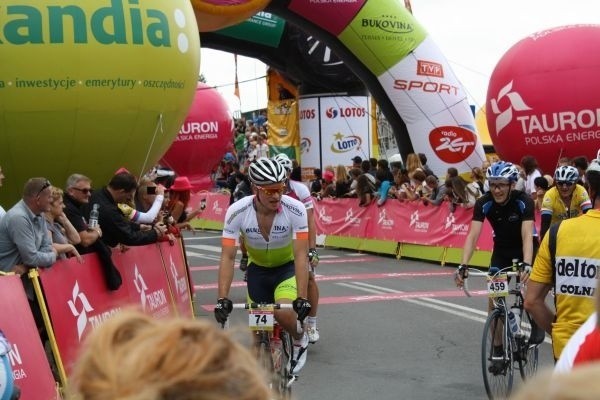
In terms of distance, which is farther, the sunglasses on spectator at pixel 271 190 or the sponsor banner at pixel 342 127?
the sponsor banner at pixel 342 127

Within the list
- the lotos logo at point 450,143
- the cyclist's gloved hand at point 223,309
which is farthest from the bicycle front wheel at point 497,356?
the lotos logo at point 450,143

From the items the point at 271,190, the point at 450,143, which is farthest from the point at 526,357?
the point at 450,143

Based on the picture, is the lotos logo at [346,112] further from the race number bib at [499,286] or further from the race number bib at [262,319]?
the race number bib at [262,319]

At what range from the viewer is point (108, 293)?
Answer: 29.1 ft

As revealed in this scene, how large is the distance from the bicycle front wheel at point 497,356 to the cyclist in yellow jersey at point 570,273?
2330mm

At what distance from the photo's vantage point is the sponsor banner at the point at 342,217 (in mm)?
21406

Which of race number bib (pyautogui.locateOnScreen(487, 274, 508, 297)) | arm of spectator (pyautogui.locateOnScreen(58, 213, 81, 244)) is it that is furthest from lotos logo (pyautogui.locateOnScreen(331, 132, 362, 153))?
race number bib (pyautogui.locateOnScreen(487, 274, 508, 297))

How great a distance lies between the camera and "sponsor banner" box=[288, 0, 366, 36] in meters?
23.5

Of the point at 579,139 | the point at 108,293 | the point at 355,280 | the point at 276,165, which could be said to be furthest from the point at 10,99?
the point at 579,139

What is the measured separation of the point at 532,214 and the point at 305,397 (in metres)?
2.27

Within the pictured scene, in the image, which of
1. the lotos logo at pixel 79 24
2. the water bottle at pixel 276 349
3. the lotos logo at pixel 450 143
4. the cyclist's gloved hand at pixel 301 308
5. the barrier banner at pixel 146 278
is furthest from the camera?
the lotos logo at pixel 450 143

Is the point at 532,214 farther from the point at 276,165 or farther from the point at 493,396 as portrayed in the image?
the point at 276,165

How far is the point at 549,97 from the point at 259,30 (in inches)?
370

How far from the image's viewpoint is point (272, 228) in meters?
7.88
